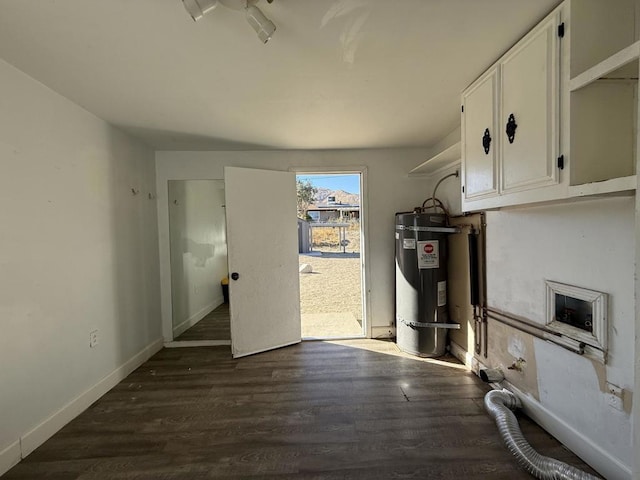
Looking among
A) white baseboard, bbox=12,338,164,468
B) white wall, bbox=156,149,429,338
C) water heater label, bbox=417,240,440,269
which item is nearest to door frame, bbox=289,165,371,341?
white wall, bbox=156,149,429,338

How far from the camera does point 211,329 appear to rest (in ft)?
Answer: 12.5

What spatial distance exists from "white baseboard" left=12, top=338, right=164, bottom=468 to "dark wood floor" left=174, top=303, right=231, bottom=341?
2.23 ft

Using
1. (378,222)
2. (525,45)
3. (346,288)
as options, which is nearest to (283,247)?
(378,222)

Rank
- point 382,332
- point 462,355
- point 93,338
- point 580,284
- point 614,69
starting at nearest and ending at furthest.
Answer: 1. point 614,69
2. point 580,284
3. point 93,338
4. point 462,355
5. point 382,332

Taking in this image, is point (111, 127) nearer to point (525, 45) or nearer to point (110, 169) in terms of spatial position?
point (110, 169)

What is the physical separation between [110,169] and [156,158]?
0.83m

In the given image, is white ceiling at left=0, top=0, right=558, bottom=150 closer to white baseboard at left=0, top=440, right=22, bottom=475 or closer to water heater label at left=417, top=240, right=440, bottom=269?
water heater label at left=417, top=240, right=440, bottom=269

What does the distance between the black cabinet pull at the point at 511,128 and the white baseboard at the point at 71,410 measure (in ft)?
10.6

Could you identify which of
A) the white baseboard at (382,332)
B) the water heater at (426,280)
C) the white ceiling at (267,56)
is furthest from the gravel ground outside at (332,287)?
the white ceiling at (267,56)

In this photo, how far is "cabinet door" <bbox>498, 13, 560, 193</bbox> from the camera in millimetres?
1318

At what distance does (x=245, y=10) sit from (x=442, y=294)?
276 cm

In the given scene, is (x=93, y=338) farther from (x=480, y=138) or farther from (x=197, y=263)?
(x=480, y=138)

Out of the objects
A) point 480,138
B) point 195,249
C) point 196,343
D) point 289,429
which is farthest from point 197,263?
point 480,138

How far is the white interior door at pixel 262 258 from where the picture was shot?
3045 millimetres
